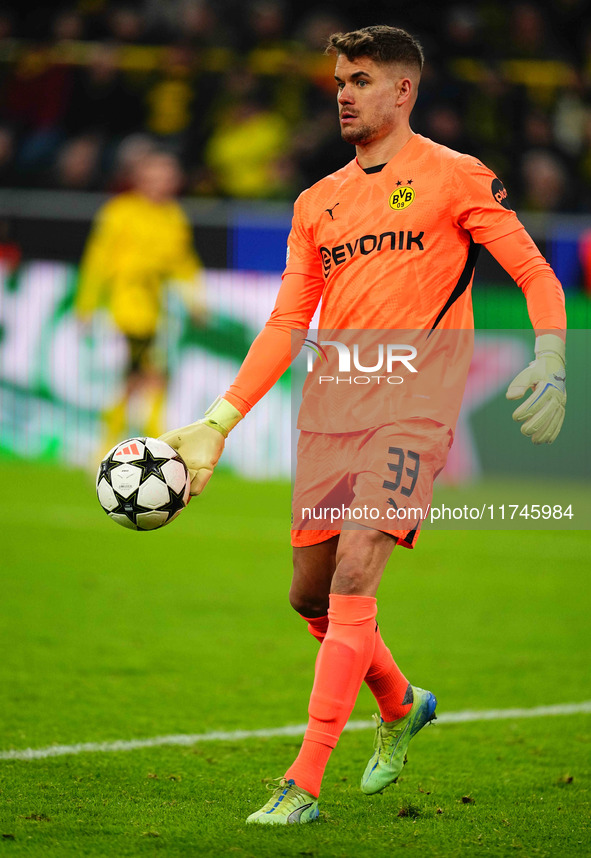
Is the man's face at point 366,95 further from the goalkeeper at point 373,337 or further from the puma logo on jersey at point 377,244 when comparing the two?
the puma logo on jersey at point 377,244

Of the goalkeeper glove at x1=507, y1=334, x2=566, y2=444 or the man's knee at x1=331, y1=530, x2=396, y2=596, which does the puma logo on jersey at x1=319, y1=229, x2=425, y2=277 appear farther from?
the man's knee at x1=331, y1=530, x2=396, y2=596

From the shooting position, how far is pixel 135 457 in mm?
3828

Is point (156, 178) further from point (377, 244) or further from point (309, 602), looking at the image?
point (309, 602)

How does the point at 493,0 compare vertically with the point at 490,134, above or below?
above

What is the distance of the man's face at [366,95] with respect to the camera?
12.8 ft

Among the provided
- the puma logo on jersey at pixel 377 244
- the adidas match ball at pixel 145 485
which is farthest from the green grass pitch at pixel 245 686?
the puma logo on jersey at pixel 377 244

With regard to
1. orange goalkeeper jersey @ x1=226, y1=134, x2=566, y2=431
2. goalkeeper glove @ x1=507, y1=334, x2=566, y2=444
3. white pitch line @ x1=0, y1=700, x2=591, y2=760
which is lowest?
white pitch line @ x1=0, y1=700, x2=591, y2=760

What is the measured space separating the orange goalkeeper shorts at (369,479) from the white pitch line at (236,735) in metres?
1.12

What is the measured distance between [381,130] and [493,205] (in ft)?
1.61

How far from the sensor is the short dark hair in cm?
390

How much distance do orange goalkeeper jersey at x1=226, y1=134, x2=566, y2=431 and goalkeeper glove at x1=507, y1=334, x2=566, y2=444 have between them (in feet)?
0.89

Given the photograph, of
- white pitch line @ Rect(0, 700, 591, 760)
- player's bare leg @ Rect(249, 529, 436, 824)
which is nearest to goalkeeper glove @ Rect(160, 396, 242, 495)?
player's bare leg @ Rect(249, 529, 436, 824)

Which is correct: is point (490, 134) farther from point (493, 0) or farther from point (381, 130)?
point (381, 130)

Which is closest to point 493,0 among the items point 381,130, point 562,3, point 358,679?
point 562,3
